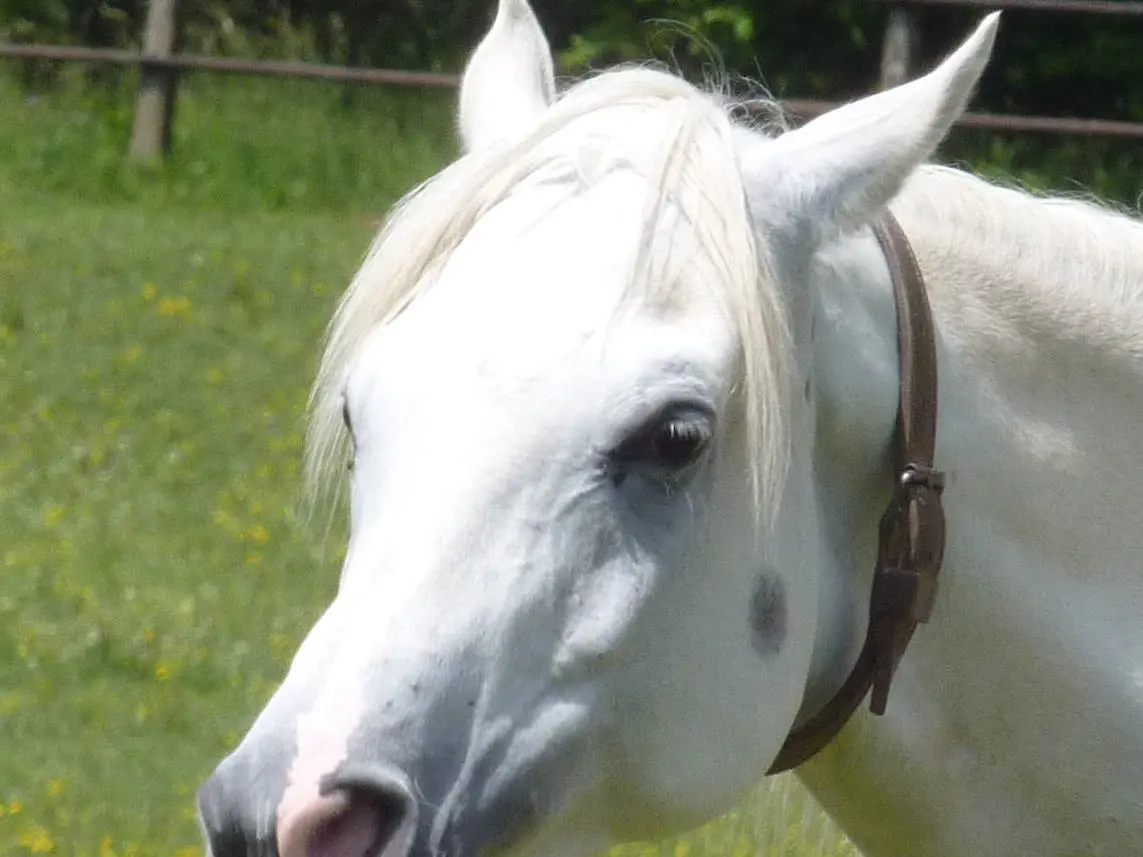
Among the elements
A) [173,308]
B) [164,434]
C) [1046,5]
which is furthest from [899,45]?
[164,434]

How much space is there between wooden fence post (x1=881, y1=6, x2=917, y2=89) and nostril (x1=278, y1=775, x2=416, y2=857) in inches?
291

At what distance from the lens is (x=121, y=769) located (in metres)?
4.37

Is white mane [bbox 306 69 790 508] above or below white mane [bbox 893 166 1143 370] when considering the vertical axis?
above

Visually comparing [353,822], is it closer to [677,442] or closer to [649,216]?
[677,442]

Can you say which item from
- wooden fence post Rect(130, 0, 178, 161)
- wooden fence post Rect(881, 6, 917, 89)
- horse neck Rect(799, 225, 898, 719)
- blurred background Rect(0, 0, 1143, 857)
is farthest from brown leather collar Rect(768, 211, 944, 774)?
wooden fence post Rect(130, 0, 178, 161)

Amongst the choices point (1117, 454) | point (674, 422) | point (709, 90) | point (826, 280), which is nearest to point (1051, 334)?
point (1117, 454)

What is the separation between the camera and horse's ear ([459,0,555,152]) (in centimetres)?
242

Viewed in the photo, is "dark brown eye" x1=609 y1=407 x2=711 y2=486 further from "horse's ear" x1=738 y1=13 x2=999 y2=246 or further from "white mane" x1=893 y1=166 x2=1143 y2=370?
"white mane" x1=893 y1=166 x2=1143 y2=370

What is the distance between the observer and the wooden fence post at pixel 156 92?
31.3 ft

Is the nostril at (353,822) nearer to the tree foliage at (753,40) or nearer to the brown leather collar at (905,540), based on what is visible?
the brown leather collar at (905,540)

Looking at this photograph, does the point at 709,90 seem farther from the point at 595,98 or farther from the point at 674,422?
the point at 674,422

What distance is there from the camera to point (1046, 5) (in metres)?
9.01

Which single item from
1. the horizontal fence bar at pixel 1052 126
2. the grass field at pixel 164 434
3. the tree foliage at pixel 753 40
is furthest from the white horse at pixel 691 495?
the horizontal fence bar at pixel 1052 126

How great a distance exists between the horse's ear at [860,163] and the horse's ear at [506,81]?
35 centimetres
